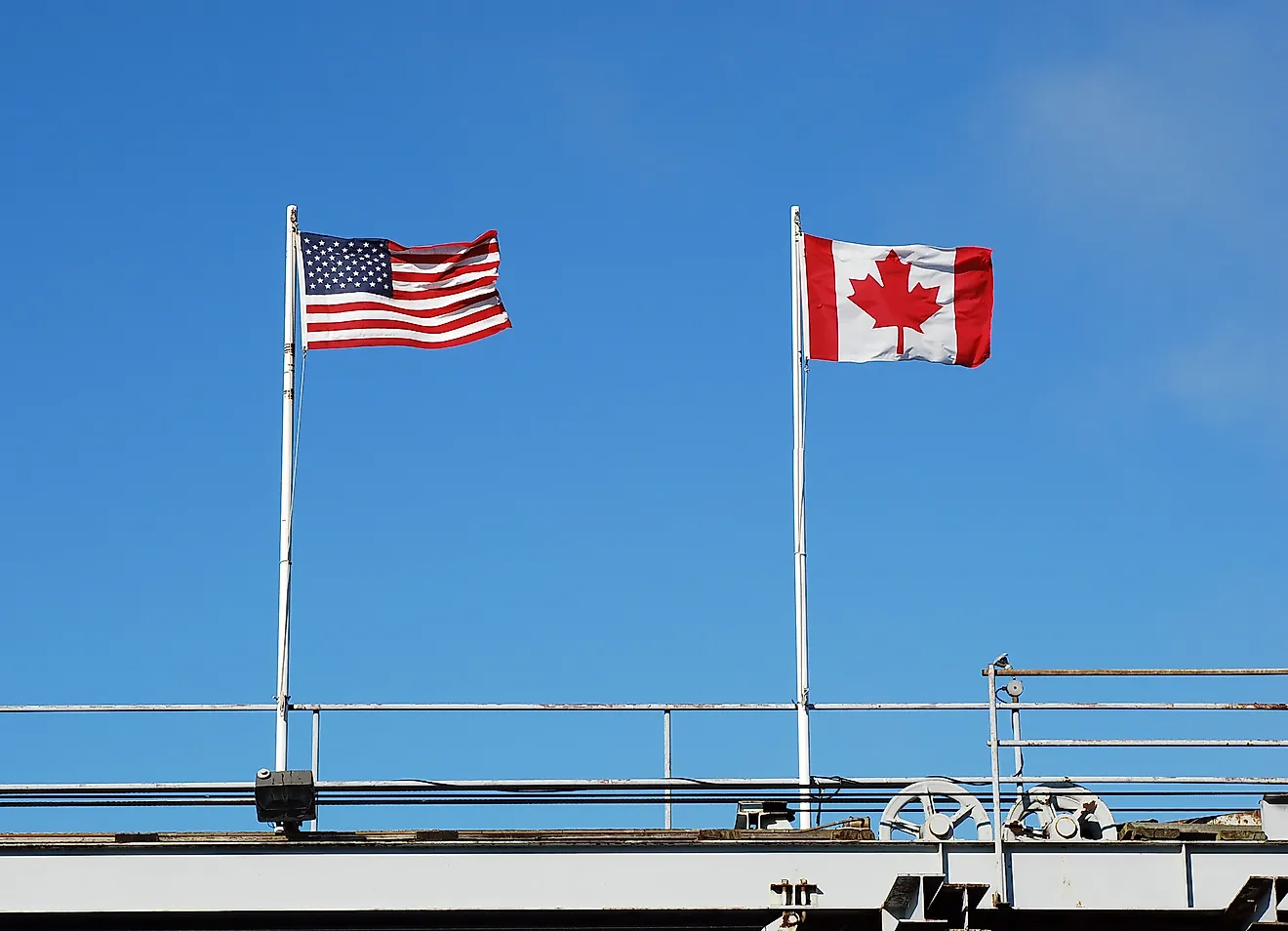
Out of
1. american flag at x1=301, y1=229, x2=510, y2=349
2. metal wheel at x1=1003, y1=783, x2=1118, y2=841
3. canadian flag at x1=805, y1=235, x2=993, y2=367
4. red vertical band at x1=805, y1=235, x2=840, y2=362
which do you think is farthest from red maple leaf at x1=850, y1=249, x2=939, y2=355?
metal wheel at x1=1003, y1=783, x2=1118, y2=841

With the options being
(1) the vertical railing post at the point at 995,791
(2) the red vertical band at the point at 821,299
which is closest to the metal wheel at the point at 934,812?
(1) the vertical railing post at the point at 995,791

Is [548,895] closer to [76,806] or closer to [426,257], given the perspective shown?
[76,806]

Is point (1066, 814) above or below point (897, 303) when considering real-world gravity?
below

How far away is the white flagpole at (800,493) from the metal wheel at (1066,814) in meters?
1.74

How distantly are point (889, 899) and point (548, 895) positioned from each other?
254 cm

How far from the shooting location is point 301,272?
71.9 ft

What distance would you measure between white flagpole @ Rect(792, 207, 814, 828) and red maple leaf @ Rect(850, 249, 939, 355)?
68cm

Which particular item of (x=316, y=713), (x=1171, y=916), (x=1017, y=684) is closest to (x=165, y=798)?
(x=316, y=713)

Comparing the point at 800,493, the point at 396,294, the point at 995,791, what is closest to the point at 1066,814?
the point at 995,791

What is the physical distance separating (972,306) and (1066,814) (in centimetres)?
845

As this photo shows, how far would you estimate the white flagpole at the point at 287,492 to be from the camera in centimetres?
1853

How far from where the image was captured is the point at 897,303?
73.0 feet

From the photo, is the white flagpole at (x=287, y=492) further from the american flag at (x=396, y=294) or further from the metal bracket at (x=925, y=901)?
the metal bracket at (x=925, y=901)

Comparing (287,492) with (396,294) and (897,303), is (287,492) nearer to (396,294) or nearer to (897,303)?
(396,294)
